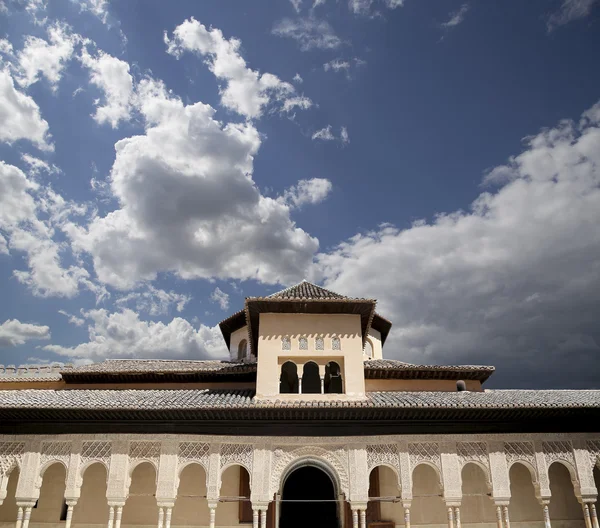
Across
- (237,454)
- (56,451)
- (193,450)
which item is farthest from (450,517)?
(56,451)

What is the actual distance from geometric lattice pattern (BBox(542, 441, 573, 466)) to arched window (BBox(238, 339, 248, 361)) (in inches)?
396

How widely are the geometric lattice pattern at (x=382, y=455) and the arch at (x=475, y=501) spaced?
9.08 ft

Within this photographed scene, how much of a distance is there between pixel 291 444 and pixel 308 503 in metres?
3.78

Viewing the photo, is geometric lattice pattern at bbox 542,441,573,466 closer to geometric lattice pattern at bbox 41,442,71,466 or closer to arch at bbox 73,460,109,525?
arch at bbox 73,460,109,525

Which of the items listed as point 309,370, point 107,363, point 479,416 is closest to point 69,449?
point 107,363

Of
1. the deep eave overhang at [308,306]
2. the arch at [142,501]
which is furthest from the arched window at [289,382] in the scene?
the arch at [142,501]

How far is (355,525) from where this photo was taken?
10359 millimetres

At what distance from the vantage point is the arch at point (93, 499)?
41.1ft

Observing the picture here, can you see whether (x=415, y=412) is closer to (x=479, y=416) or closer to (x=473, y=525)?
(x=479, y=416)

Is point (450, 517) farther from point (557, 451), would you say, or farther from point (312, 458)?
point (312, 458)

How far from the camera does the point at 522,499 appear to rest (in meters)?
13.1

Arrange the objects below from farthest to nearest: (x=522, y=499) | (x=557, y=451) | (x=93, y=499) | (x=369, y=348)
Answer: (x=369, y=348) < (x=522, y=499) < (x=93, y=499) < (x=557, y=451)

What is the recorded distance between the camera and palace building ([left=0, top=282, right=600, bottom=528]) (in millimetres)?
10906

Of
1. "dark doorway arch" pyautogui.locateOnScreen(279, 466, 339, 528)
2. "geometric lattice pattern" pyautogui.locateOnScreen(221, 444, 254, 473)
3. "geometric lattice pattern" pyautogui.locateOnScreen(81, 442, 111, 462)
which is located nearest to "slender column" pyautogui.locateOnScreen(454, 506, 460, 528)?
"dark doorway arch" pyautogui.locateOnScreen(279, 466, 339, 528)
